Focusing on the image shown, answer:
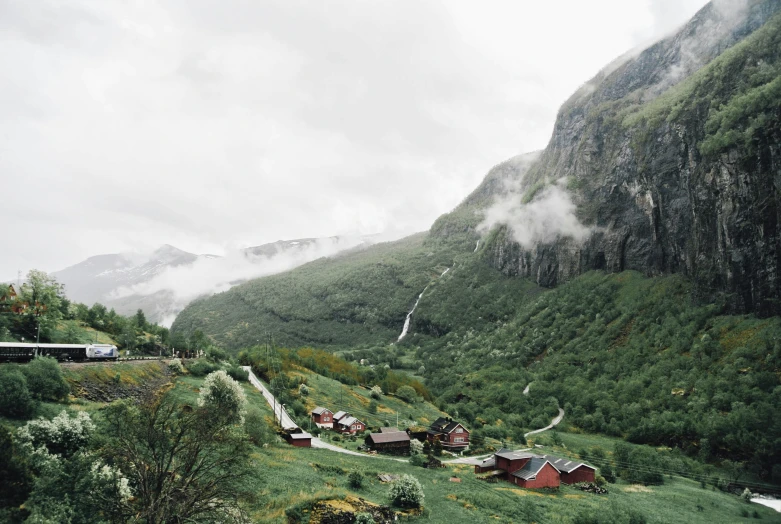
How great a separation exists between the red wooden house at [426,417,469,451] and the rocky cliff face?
75.3m

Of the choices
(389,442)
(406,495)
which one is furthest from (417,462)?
(406,495)

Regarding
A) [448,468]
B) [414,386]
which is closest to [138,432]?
[448,468]

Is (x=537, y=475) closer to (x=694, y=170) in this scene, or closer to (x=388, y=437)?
(x=388, y=437)

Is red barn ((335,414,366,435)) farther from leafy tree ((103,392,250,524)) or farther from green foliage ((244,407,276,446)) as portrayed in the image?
leafy tree ((103,392,250,524))

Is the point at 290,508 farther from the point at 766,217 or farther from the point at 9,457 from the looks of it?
the point at 766,217

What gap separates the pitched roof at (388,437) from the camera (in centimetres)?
5799

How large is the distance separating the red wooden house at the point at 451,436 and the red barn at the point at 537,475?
1853cm

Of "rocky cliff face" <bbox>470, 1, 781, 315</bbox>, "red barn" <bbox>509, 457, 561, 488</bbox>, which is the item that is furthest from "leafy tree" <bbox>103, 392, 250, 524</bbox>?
"rocky cliff face" <bbox>470, 1, 781, 315</bbox>

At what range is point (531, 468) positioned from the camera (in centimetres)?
4991

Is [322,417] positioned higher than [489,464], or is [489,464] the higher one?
[322,417]

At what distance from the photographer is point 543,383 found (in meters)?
122

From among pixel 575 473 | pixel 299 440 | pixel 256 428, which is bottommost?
pixel 575 473

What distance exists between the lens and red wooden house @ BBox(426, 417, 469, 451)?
6788 cm

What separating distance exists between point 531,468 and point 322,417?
33.7 meters
